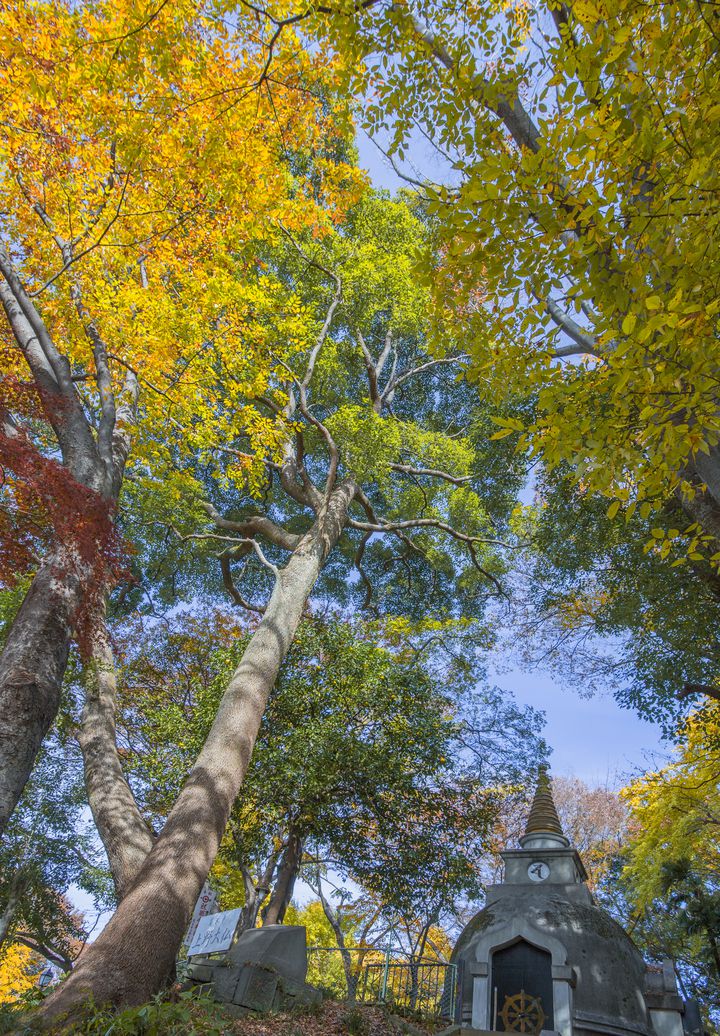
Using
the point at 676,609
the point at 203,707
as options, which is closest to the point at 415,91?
the point at 676,609

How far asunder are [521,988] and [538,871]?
2167mm

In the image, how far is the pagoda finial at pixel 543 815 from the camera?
11312 mm

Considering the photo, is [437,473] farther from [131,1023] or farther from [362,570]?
[131,1023]

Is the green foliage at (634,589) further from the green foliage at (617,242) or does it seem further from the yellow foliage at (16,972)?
the yellow foliage at (16,972)

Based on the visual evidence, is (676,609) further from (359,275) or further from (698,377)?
(359,275)

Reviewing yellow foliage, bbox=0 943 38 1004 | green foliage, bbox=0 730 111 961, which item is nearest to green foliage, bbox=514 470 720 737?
green foliage, bbox=0 730 111 961

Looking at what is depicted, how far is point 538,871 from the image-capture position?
10.8m

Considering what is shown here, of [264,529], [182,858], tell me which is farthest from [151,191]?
[182,858]

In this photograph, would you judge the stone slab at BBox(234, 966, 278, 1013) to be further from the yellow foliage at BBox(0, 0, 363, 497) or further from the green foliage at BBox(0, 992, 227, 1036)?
the yellow foliage at BBox(0, 0, 363, 497)

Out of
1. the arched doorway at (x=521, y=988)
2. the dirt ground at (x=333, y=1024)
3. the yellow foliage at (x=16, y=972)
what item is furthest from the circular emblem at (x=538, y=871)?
the yellow foliage at (x=16, y=972)

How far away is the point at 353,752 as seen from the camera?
9867mm

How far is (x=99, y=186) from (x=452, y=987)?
509 inches

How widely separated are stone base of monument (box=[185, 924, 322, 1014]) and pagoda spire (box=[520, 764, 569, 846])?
5118mm

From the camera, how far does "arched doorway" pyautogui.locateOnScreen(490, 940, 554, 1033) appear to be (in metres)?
8.56
